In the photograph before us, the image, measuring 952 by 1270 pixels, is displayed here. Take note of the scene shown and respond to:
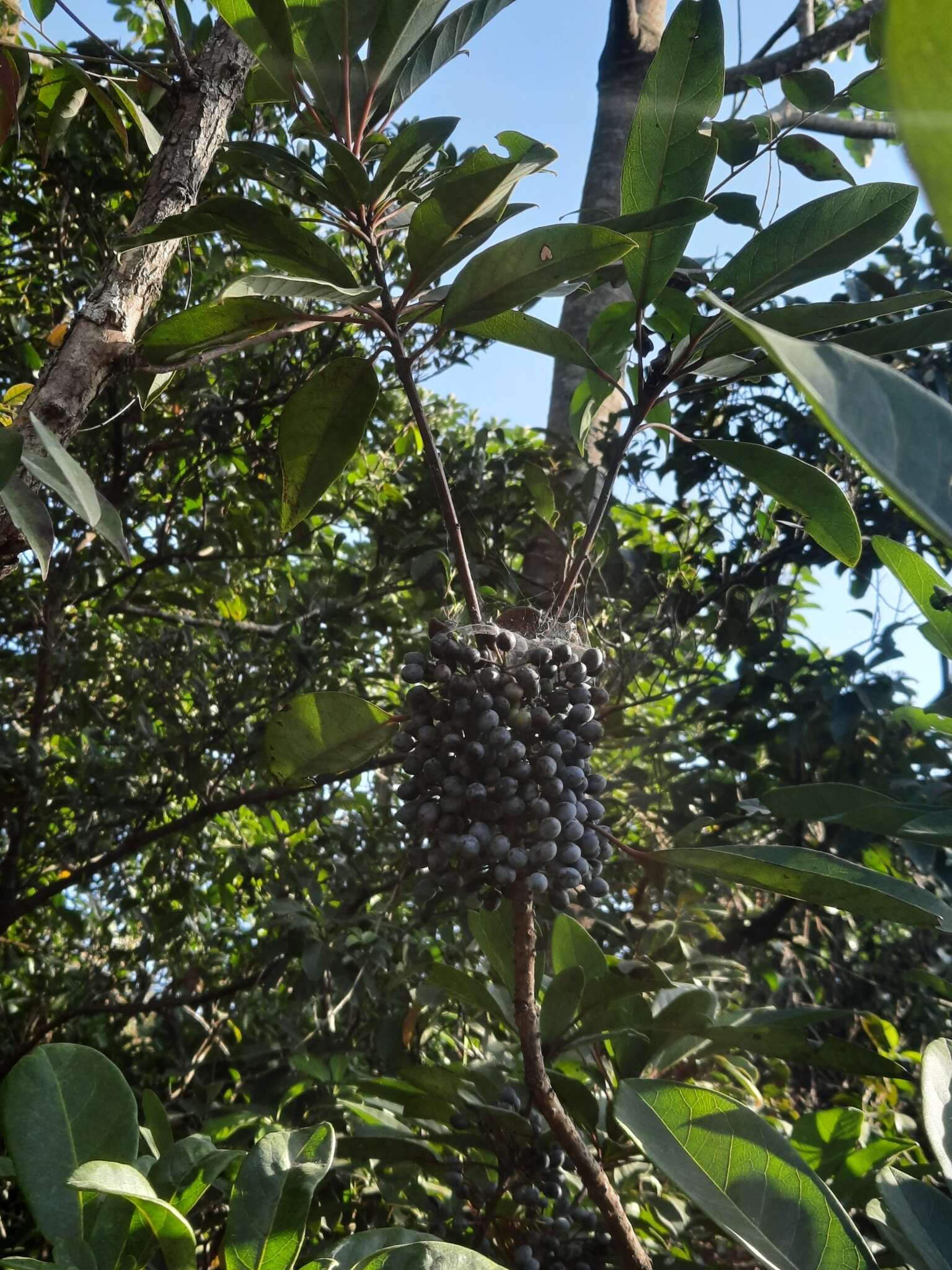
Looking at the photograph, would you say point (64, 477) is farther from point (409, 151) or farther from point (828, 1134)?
point (828, 1134)

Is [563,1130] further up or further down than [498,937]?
further down

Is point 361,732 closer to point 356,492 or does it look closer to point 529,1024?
point 529,1024

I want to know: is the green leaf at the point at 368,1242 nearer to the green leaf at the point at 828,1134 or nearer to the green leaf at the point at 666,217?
the green leaf at the point at 828,1134

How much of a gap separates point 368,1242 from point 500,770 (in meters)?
0.43

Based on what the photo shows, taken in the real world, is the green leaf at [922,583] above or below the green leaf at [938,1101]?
above

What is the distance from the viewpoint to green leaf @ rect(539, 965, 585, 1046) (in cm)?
108

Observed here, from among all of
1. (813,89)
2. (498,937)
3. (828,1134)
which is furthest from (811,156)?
(828,1134)

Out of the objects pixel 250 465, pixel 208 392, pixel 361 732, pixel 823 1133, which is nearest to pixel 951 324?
pixel 361 732

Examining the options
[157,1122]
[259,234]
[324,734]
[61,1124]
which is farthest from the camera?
[157,1122]

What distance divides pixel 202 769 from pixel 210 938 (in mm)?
779

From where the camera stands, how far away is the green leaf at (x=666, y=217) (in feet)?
2.81

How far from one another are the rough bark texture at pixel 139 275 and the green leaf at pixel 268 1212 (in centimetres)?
62

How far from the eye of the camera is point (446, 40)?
1.11 m

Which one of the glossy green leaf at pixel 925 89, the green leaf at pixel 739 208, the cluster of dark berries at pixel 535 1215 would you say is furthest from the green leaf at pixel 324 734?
the green leaf at pixel 739 208
